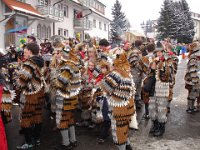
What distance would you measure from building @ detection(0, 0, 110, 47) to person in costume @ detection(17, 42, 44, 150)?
21.6 ft

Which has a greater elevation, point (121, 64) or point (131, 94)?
point (121, 64)

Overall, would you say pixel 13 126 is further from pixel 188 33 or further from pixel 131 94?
pixel 188 33

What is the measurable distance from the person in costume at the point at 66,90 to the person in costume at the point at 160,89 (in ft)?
6.00

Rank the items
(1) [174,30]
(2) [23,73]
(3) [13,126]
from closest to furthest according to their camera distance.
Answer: (2) [23,73]
(3) [13,126]
(1) [174,30]

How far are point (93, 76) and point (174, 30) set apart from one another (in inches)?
1898

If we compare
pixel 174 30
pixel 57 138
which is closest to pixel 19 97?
pixel 57 138

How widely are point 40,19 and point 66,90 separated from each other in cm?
1916

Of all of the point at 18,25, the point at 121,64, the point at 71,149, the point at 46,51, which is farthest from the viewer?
the point at 18,25

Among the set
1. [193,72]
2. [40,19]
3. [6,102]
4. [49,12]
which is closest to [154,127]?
[193,72]

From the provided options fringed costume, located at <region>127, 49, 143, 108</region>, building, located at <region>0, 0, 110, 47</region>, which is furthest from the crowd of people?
building, located at <region>0, 0, 110, 47</region>

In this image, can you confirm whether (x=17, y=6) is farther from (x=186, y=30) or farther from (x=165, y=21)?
(x=186, y=30)

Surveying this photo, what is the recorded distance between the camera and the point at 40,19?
77.7 ft

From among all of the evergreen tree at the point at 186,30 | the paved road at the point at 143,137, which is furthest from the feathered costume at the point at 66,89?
the evergreen tree at the point at 186,30

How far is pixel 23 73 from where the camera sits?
5.34 m
